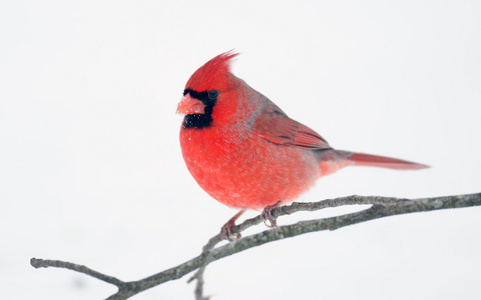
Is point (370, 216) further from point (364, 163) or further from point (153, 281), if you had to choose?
point (364, 163)

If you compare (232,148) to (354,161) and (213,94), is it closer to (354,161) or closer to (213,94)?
(213,94)

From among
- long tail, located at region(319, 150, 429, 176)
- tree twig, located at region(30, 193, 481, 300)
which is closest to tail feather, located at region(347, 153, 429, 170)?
long tail, located at region(319, 150, 429, 176)

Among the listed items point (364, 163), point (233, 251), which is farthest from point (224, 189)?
point (364, 163)

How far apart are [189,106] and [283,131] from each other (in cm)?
51

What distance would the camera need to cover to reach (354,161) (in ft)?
8.30

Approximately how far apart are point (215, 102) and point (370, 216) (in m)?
0.85

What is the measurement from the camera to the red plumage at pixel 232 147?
1.83 meters

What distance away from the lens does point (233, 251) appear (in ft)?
4.54

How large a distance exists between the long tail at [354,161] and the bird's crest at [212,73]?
744 mm

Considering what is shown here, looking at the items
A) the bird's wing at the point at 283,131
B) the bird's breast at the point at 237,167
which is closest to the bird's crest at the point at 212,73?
the bird's breast at the point at 237,167

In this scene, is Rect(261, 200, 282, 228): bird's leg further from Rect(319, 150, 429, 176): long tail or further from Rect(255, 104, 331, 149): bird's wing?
Rect(319, 150, 429, 176): long tail

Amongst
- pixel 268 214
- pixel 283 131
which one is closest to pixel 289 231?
pixel 268 214

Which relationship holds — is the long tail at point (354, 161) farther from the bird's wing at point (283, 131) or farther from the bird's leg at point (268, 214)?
the bird's leg at point (268, 214)

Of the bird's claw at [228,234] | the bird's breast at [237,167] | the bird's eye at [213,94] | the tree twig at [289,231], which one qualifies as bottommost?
the tree twig at [289,231]
